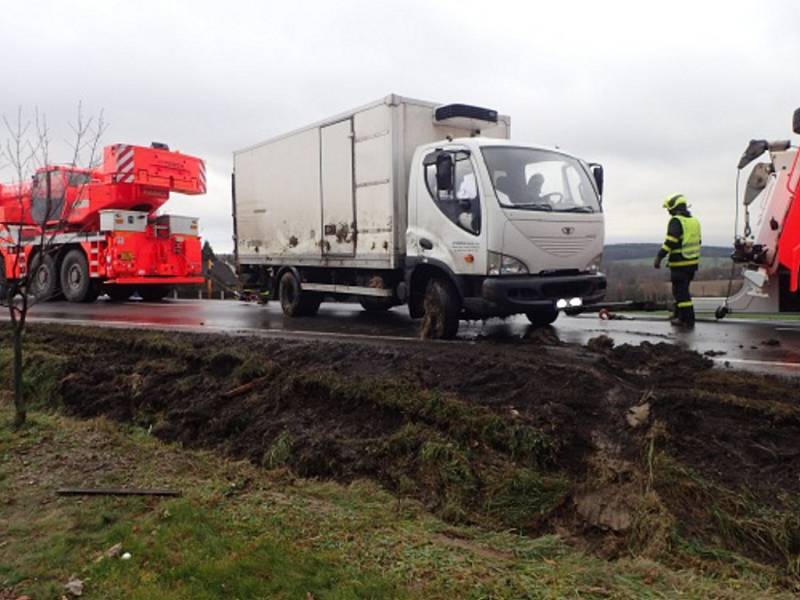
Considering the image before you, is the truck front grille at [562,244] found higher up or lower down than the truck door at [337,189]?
lower down

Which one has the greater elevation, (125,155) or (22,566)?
(125,155)

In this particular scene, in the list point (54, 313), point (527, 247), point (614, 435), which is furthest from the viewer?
point (54, 313)

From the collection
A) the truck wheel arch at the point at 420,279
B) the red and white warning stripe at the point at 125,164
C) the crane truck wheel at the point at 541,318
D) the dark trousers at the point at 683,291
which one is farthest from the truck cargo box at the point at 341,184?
the red and white warning stripe at the point at 125,164

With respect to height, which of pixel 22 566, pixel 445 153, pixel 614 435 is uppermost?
pixel 445 153

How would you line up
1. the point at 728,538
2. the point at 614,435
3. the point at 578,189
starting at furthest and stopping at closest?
the point at 578,189, the point at 614,435, the point at 728,538

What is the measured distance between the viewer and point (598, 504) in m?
3.59

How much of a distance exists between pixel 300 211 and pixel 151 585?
843cm

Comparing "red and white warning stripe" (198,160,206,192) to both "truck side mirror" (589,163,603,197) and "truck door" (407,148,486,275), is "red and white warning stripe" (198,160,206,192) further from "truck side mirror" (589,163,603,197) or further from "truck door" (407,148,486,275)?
"truck side mirror" (589,163,603,197)

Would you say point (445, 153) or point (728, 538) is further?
point (445, 153)

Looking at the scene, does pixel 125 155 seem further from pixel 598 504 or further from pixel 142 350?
pixel 598 504

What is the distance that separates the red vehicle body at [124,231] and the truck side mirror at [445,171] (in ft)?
32.4

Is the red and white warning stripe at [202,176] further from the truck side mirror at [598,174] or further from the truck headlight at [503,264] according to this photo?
the truck headlight at [503,264]

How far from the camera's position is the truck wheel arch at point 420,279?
8096mm

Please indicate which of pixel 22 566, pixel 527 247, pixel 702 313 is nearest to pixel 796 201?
→ pixel 702 313
